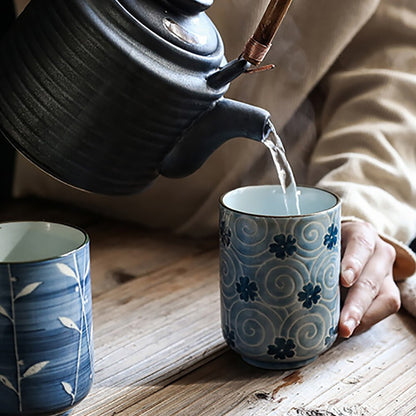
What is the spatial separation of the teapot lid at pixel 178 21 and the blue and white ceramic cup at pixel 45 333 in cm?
19

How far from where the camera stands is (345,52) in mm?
1027

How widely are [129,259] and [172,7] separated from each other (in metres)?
0.44

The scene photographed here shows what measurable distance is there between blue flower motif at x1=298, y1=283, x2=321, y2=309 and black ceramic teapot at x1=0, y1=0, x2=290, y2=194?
0.18 meters

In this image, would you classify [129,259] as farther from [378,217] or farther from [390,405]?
[390,405]

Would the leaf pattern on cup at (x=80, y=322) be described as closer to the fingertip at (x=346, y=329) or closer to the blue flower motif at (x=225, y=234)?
the blue flower motif at (x=225, y=234)

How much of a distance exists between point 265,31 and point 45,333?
1.03 ft

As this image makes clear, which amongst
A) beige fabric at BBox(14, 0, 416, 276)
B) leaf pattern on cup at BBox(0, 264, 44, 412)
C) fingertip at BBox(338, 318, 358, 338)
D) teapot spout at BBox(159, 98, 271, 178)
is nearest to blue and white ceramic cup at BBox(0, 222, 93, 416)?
leaf pattern on cup at BBox(0, 264, 44, 412)

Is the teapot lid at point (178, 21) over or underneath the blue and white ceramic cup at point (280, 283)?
over

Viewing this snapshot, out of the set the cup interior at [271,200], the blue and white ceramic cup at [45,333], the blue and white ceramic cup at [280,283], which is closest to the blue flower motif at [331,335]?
the blue and white ceramic cup at [280,283]

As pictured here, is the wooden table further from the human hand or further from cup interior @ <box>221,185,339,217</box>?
cup interior @ <box>221,185,339,217</box>

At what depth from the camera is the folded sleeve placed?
3.04ft

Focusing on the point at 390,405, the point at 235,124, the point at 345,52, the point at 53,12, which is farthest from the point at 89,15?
the point at 345,52

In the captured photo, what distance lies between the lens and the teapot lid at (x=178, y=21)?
0.59 meters

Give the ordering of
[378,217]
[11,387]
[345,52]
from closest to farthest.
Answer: [11,387] → [378,217] → [345,52]
